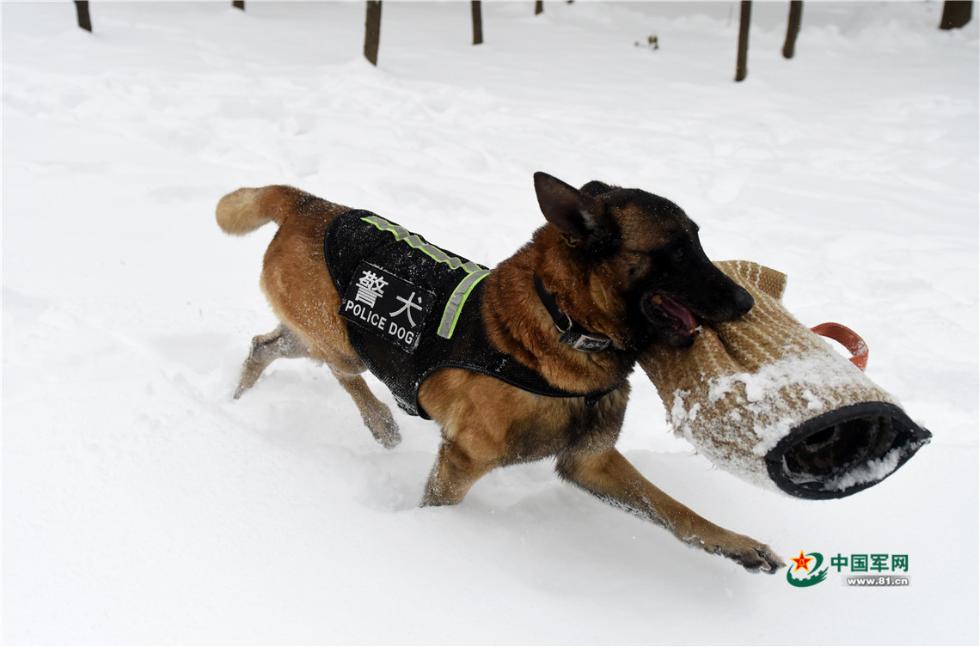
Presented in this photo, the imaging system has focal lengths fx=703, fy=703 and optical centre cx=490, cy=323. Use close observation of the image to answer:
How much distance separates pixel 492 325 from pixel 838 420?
1.21m

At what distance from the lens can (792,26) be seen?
14547 millimetres

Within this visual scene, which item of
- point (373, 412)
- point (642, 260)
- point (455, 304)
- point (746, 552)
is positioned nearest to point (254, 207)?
point (373, 412)

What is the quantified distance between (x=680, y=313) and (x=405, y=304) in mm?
1150

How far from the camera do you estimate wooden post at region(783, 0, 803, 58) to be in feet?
46.5

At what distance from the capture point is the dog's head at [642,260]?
A: 2.27 m

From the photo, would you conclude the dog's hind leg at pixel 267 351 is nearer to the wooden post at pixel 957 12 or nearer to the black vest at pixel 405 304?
the black vest at pixel 405 304

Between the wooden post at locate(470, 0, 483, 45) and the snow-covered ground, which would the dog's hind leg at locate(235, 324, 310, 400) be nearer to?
the snow-covered ground

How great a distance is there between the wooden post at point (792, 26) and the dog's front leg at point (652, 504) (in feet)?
47.0

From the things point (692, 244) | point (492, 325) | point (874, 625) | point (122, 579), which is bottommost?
point (874, 625)

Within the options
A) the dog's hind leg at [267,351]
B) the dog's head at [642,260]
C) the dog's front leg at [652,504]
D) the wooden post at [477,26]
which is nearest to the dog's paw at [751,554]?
the dog's front leg at [652,504]

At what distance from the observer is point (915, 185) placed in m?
7.71

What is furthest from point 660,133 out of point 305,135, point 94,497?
point 94,497

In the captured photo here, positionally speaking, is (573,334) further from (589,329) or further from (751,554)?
(751,554)

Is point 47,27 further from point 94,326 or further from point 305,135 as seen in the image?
point 94,326
